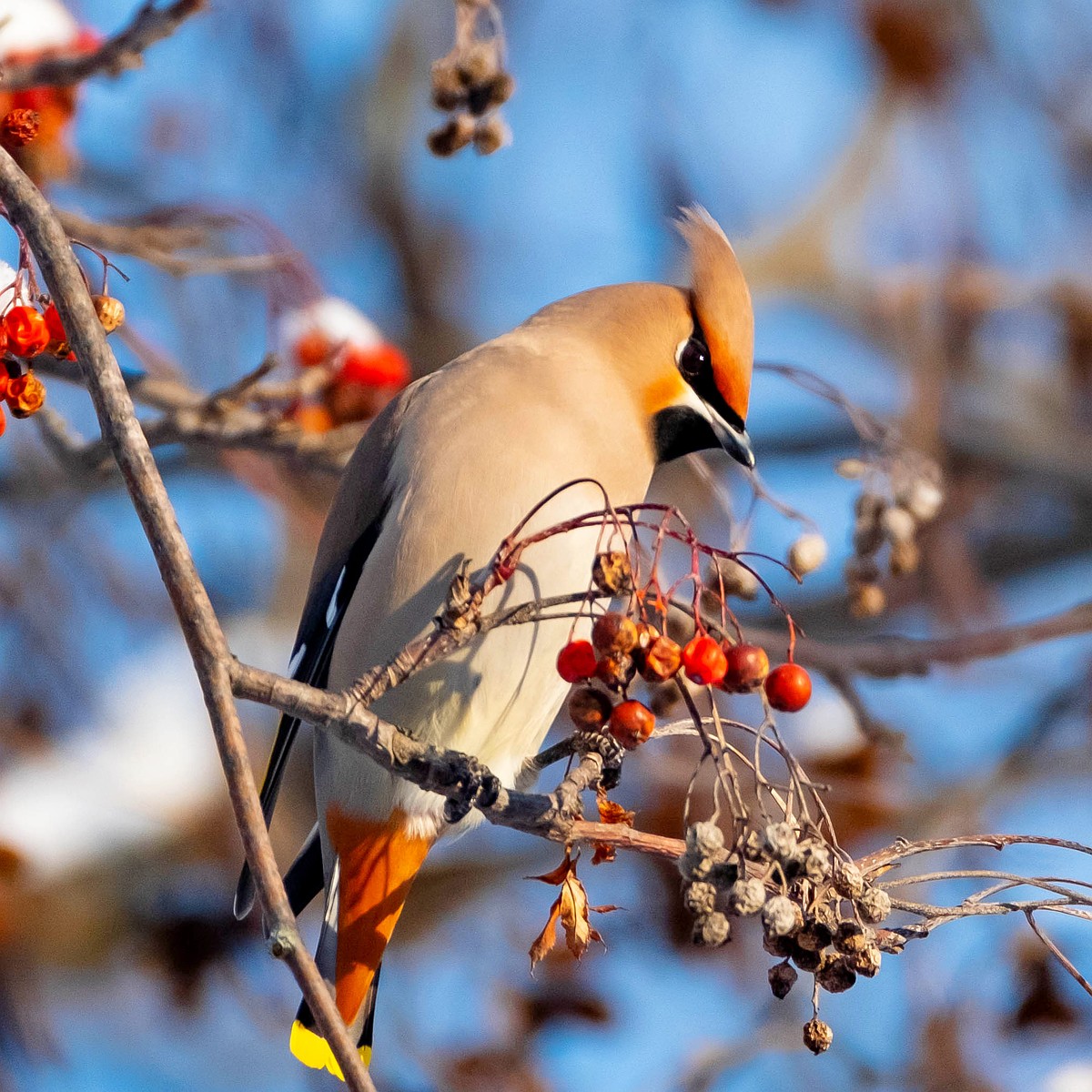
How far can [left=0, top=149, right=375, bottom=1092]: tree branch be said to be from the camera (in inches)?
57.5

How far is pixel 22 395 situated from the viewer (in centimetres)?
201

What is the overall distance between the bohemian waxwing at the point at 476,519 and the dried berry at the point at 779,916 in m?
1.04

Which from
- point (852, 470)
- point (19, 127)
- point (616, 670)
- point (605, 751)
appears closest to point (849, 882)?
point (616, 670)

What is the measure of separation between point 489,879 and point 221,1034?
1.32 meters

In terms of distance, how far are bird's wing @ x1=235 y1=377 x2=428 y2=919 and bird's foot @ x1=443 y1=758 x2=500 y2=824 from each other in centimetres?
95

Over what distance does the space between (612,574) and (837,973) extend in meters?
0.54

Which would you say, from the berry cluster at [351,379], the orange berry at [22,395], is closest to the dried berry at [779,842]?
the orange berry at [22,395]

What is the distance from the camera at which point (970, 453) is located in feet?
21.3

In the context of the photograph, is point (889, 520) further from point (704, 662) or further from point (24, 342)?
point (24, 342)

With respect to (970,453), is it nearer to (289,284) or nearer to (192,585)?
(289,284)

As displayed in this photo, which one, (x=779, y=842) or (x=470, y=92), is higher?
(x=470, y=92)

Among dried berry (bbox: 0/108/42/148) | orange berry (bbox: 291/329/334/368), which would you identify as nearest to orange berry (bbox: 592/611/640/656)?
dried berry (bbox: 0/108/42/148)

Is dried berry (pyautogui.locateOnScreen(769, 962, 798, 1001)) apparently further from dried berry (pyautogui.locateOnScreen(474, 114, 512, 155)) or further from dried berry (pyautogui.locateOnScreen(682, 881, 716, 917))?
dried berry (pyautogui.locateOnScreen(474, 114, 512, 155))

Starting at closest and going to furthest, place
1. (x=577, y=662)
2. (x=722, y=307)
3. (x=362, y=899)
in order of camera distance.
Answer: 1. (x=577, y=662)
2. (x=362, y=899)
3. (x=722, y=307)
